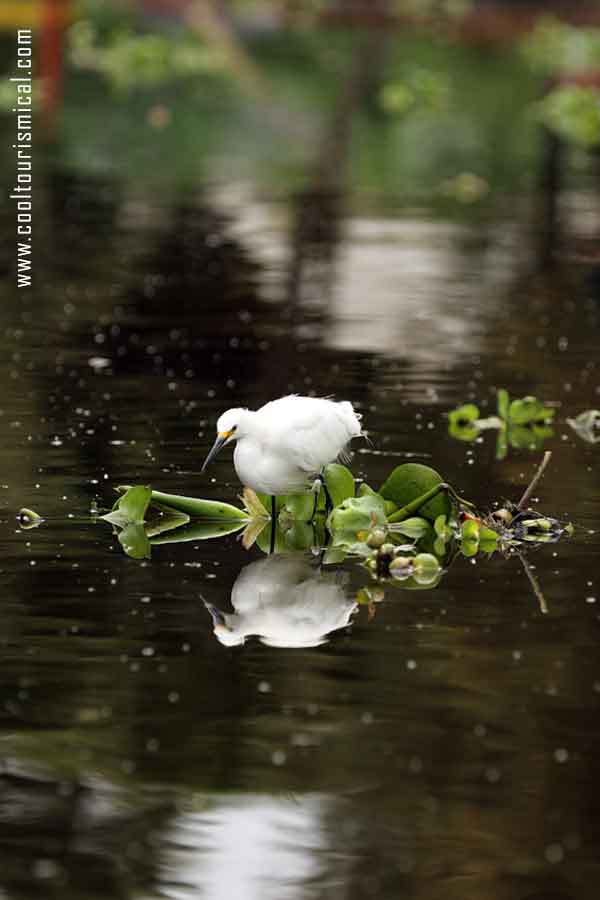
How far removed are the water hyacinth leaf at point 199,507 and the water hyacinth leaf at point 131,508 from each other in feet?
0.25

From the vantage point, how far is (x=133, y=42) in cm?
3556

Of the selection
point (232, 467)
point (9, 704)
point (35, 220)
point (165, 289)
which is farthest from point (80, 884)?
point (35, 220)

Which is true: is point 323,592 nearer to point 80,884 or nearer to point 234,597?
point 234,597

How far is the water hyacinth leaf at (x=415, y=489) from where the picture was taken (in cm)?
972

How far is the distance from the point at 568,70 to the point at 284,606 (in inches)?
1095

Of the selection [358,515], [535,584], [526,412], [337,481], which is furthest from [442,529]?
[526,412]

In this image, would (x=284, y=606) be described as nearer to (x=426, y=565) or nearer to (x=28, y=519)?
(x=426, y=565)

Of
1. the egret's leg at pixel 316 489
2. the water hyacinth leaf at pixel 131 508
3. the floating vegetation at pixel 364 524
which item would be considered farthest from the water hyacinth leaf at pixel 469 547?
the water hyacinth leaf at pixel 131 508

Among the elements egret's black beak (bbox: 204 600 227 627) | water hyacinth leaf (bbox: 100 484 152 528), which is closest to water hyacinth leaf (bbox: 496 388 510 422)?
water hyacinth leaf (bbox: 100 484 152 528)

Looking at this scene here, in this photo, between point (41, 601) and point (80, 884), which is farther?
point (41, 601)

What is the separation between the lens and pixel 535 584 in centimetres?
909

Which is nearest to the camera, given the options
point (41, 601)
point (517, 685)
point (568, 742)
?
point (568, 742)

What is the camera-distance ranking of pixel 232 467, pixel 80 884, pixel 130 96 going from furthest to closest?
pixel 130 96 < pixel 232 467 < pixel 80 884

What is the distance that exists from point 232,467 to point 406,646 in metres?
2.79
